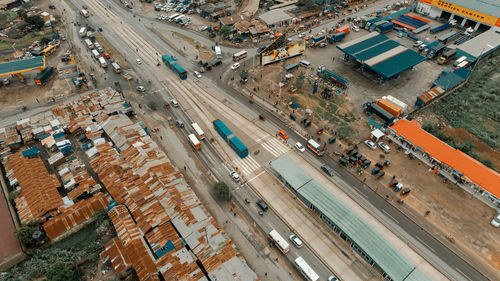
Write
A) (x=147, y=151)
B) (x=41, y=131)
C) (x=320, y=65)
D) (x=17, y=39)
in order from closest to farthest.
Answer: (x=147, y=151)
(x=41, y=131)
(x=320, y=65)
(x=17, y=39)

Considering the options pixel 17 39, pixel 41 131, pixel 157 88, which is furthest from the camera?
pixel 17 39

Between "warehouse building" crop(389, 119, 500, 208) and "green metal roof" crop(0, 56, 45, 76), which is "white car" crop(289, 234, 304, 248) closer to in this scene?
"warehouse building" crop(389, 119, 500, 208)

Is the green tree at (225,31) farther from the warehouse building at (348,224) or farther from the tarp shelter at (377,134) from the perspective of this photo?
the tarp shelter at (377,134)

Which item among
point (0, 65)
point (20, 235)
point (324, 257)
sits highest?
point (0, 65)

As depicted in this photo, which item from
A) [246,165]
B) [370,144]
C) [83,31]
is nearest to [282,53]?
[370,144]

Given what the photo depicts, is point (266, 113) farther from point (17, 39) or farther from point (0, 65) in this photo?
point (17, 39)

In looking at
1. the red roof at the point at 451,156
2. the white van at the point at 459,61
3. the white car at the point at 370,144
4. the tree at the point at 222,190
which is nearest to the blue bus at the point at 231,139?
the tree at the point at 222,190

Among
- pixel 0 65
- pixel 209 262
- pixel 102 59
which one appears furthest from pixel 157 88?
pixel 209 262

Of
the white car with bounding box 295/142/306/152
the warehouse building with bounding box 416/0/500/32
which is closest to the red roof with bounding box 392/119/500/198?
the white car with bounding box 295/142/306/152
